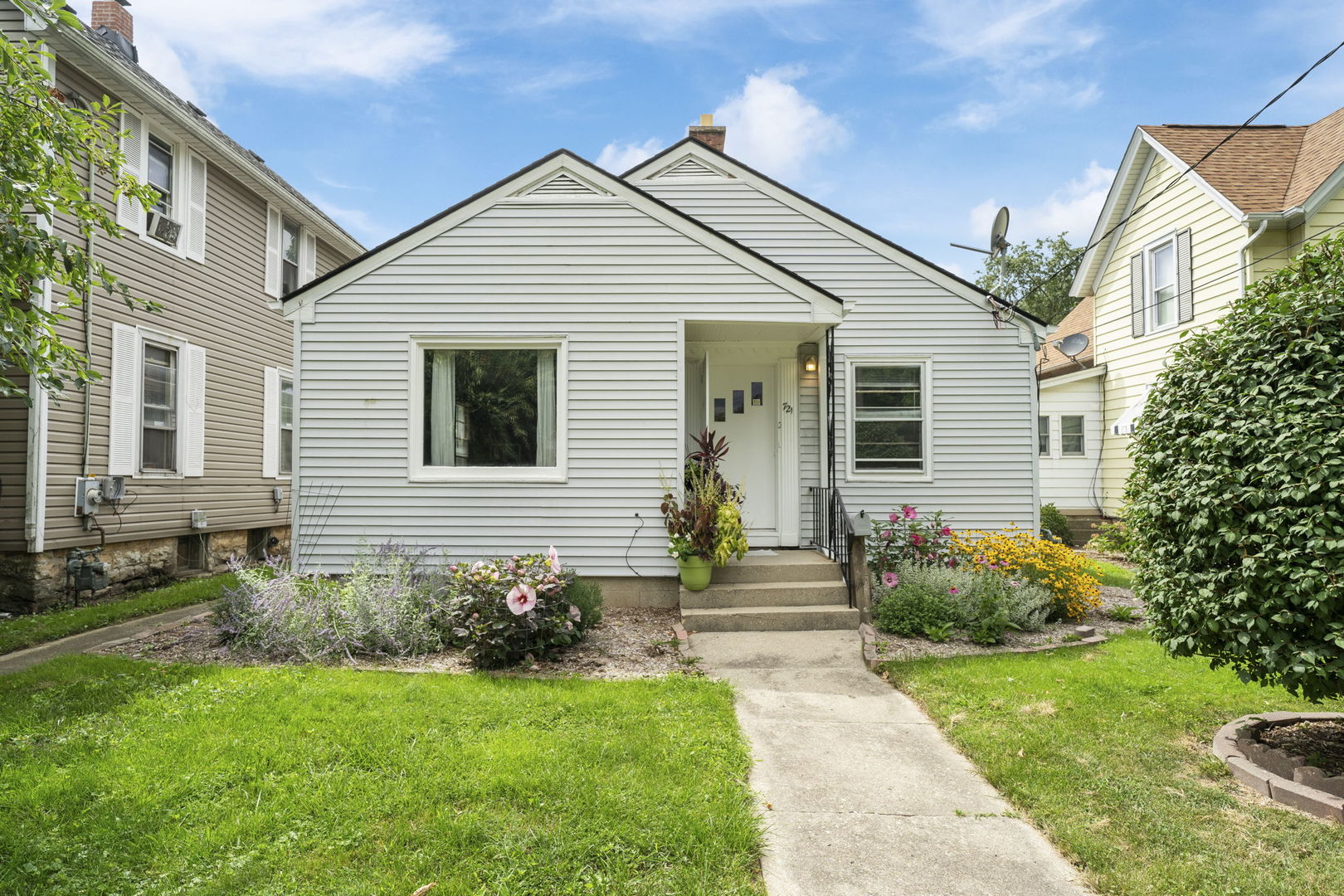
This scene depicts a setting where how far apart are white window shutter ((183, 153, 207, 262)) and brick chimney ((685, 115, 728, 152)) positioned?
694 cm

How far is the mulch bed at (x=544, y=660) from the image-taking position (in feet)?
17.6

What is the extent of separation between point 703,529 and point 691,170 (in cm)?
513

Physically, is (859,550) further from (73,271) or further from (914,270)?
(73,271)

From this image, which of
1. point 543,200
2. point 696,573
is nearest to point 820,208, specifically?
point 543,200

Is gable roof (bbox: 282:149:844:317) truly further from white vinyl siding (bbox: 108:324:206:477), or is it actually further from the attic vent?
white vinyl siding (bbox: 108:324:206:477)

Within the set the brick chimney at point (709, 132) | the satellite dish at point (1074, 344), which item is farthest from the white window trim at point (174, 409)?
the satellite dish at point (1074, 344)

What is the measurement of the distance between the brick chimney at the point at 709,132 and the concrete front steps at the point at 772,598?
619 centimetres

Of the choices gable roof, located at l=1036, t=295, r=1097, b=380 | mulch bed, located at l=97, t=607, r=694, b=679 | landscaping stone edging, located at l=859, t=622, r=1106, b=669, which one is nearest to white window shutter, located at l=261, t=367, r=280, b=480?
mulch bed, located at l=97, t=607, r=694, b=679

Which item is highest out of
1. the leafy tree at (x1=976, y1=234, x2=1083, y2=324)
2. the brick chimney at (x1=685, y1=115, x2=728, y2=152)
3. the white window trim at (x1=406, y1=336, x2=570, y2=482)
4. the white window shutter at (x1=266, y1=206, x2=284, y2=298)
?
the leafy tree at (x1=976, y1=234, x2=1083, y2=324)

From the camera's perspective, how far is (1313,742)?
12.5 ft

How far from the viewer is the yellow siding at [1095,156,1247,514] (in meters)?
10.8

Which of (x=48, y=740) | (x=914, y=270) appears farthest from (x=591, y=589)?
(x=914, y=270)

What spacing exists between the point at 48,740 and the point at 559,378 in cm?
487

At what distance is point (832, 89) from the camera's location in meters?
13.0
